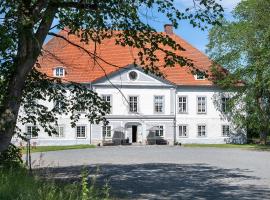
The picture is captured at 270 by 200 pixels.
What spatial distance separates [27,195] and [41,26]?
200 inches

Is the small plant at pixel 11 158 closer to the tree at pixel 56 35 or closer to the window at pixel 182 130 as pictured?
the tree at pixel 56 35

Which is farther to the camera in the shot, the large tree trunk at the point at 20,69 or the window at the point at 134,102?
the window at the point at 134,102

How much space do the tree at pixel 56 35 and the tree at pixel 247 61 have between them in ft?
106

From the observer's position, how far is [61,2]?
1134 centimetres

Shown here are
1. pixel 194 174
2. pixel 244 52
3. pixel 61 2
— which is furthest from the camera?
pixel 244 52

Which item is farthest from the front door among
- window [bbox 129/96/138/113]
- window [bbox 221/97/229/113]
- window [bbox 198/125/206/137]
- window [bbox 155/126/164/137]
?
window [bbox 221/97/229/113]

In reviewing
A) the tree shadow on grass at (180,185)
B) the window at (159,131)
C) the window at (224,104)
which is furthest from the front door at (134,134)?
the tree shadow on grass at (180,185)

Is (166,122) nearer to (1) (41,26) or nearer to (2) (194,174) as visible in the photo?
(2) (194,174)

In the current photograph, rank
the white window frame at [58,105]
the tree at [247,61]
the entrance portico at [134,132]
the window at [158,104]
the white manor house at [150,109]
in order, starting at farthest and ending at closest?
the window at [158,104]
the entrance portico at [134,132]
the white manor house at [150,109]
the tree at [247,61]
the white window frame at [58,105]

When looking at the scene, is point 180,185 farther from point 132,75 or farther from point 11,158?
point 132,75

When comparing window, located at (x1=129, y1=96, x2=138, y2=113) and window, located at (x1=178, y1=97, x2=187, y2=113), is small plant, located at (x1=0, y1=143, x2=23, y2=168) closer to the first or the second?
window, located at (x1=129, y1=96, x2=138, y2=113)

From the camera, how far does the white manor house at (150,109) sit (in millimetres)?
57719

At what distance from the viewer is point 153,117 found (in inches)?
2352

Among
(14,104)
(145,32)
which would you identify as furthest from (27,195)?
(145,32)
